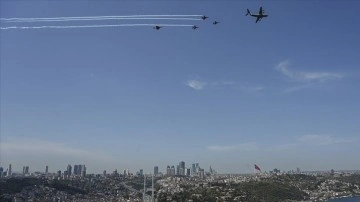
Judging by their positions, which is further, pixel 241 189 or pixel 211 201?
pixel 241 189

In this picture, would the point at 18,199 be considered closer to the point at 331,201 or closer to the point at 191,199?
the point at 191,199

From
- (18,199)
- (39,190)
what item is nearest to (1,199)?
(18,199)

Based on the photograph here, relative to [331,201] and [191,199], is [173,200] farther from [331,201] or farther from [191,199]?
[331,201]

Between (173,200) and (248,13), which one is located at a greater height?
(248,13)

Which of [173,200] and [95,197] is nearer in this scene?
[173,200]

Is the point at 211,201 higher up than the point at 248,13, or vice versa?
the point at 248,13

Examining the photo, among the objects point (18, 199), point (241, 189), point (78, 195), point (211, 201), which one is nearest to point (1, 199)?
point (18, 199)

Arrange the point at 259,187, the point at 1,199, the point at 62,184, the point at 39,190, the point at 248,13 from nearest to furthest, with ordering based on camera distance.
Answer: the point at 248,13 < the point at 1,199 < the point at 39,190 < the point at 259,187 < the point at 62,184

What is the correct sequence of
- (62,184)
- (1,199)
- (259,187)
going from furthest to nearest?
1. (62,184)
2. (259,187)
3. (1,199)

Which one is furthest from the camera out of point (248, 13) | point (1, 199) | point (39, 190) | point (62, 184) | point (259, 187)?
point (62, 184)
